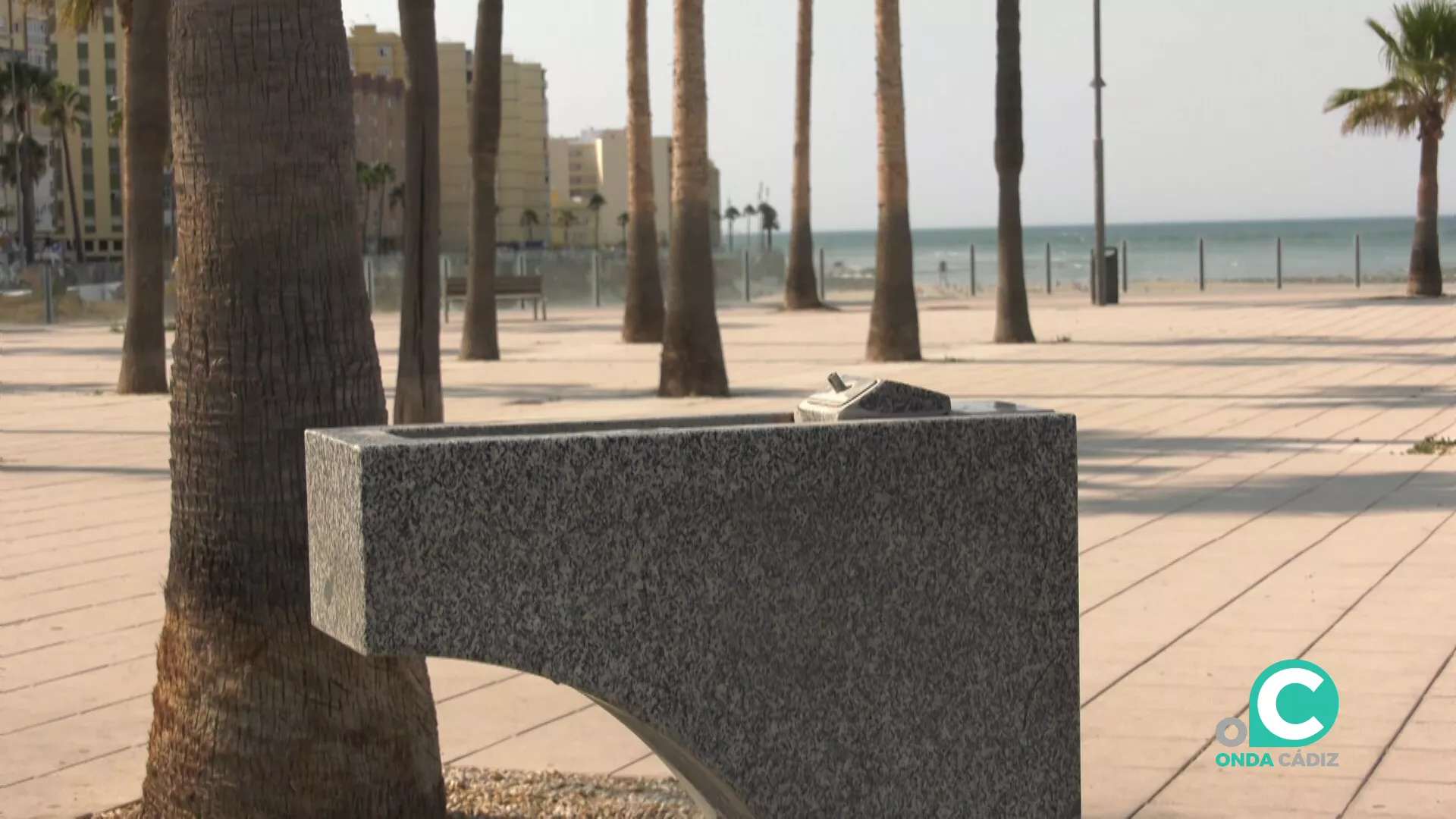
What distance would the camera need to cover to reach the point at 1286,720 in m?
5.67

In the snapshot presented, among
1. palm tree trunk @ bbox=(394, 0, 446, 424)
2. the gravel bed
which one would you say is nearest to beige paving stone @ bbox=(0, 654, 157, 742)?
the gravel bed

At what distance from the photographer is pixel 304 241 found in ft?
14.1

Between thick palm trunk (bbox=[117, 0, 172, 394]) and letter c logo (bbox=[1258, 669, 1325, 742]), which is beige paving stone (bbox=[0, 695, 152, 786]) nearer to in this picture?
letter c logo (bbox=[1258, 669, 1325, 742])

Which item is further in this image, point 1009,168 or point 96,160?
point 96,160

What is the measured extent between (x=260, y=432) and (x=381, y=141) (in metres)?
106

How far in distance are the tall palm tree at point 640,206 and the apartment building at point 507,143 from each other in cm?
7260

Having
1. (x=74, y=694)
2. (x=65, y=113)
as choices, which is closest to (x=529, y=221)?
(x=65, y=113)

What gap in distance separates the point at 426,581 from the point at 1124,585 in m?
4.97

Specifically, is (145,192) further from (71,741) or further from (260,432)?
(260,432)

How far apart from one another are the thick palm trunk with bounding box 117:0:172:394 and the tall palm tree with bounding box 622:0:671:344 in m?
7.96

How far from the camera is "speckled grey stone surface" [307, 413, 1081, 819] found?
3.37 meters

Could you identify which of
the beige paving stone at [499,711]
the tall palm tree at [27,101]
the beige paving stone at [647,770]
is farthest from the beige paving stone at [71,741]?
the tall palm tree at [27,101]

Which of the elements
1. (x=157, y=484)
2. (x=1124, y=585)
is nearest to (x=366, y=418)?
(x=1124, y=585)

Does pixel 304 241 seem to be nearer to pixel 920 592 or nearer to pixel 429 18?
pixel 920 592
